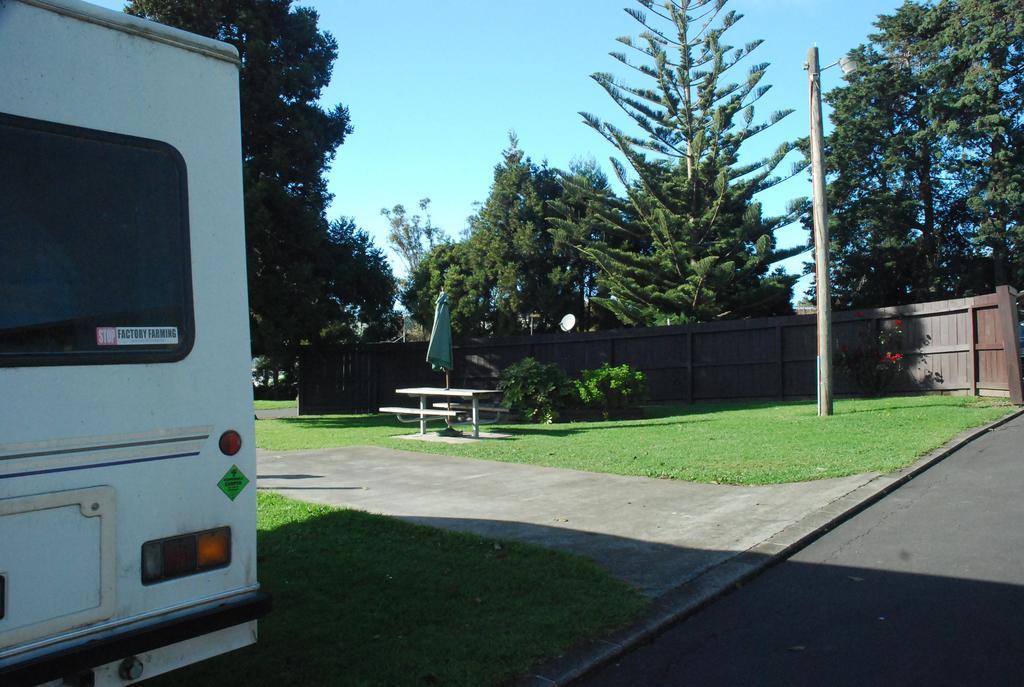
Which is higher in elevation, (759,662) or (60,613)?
(60,613)

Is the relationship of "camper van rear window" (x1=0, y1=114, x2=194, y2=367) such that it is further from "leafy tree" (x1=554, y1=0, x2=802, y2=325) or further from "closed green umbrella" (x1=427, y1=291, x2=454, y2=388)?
"leafy tree" (x1=554, y1=0, x2=802, y2=325)

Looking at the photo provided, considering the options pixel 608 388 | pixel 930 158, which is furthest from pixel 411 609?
pixel 930 158

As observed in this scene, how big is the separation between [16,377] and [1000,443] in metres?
10.6

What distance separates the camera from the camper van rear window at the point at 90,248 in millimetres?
2947

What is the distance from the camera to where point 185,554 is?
10.7 feet

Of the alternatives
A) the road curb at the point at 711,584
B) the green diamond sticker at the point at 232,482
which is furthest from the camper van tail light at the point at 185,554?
the road curb at the point at 711,584

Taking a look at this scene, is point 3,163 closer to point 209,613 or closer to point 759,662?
point 209,613

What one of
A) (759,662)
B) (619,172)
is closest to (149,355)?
(759,662)

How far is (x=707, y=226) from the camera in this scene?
3045 centimetres

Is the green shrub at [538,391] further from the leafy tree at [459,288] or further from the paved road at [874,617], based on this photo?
the leafy tree at [459,288]

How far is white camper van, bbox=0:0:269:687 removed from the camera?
9.45 feet

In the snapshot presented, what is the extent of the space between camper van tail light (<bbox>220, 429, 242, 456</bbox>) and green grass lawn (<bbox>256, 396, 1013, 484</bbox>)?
6124 millimetres

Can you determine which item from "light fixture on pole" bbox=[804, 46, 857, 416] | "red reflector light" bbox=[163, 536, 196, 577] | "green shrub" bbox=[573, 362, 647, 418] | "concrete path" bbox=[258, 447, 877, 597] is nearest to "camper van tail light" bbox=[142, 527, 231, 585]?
"red reflector light" bbox=[163, 536, 196, 577]

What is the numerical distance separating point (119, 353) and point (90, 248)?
432 mm
